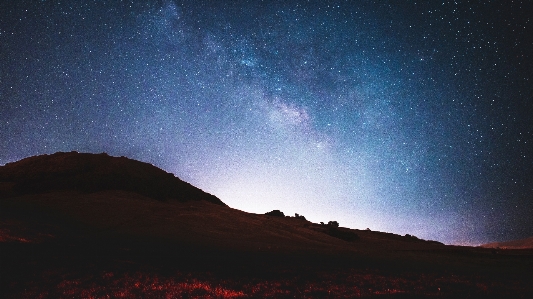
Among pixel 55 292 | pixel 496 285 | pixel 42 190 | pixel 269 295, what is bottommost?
pixel 55 292

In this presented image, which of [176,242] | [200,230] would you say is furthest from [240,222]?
[176,242]

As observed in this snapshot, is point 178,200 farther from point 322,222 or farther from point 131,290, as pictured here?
point 131,290

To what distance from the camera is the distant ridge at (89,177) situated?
45.6m

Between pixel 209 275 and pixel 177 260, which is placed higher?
pixel 177 260

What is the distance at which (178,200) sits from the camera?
5312cm

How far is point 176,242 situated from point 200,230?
6529mm

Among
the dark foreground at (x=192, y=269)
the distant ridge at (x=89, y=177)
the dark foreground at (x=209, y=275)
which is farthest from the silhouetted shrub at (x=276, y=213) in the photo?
the dark foreground at (x=209, y=275)

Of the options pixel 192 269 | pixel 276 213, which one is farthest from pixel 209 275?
pixel 276 213

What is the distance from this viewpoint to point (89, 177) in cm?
4919

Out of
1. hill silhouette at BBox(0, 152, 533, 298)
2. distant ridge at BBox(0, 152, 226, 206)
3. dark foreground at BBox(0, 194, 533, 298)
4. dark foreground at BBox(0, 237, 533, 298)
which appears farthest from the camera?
distant ridge at BBox(0, 152, 226, 206)

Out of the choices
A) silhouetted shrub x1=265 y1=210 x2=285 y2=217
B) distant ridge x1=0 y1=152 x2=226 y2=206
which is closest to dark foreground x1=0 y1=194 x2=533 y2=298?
distant ridge x1=0 y1=152 x2=226 y2=206

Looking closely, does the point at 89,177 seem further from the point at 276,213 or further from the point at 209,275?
the point at 209,275

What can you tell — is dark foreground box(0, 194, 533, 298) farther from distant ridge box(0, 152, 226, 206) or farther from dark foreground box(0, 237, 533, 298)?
distant ridge box(0, 152, 226, 206)

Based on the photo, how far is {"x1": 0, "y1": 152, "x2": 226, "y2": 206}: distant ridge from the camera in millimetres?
45594
